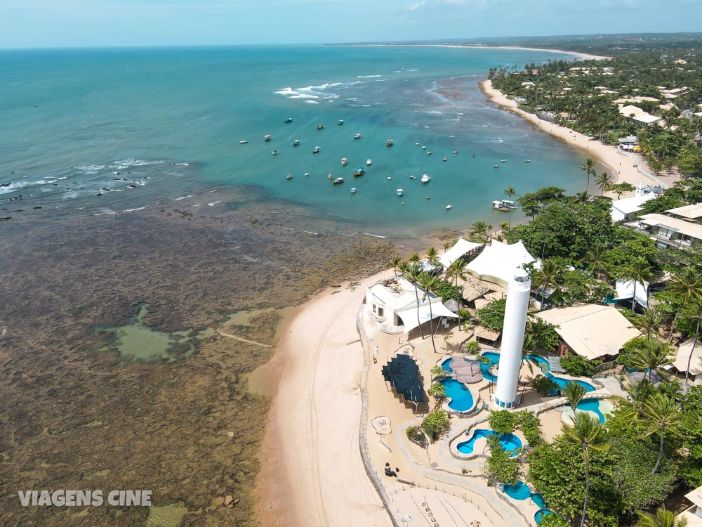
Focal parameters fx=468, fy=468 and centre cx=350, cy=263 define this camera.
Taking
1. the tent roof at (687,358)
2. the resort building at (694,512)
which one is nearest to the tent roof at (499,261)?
the tent roof at (687,358)

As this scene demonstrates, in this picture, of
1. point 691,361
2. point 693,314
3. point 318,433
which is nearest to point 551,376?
point 691,361

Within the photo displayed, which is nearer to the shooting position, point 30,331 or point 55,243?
point 30,331

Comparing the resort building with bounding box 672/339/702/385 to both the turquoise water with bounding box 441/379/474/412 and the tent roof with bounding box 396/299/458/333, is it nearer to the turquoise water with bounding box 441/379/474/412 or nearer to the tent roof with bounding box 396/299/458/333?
the turquoise water with bounding box 441/379/474/412

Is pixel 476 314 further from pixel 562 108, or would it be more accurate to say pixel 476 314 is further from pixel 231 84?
pixel 231 84

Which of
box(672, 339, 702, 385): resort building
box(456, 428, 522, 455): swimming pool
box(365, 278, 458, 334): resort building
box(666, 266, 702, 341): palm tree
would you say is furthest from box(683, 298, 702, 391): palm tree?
box(365, 278, 458, 334): resort building

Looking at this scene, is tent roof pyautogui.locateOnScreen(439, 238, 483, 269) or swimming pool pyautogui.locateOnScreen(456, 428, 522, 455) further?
tent roof pyautogui.locateOnScreen(439, 238, 483, 269)

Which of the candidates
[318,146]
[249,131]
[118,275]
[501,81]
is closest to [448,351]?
[118,275]

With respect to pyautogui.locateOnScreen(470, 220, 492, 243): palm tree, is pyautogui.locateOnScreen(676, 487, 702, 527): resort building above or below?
below
